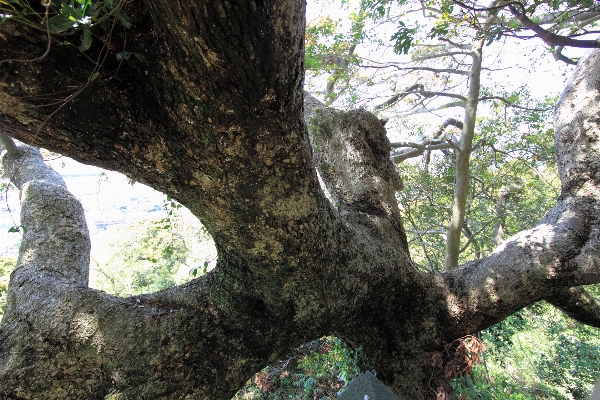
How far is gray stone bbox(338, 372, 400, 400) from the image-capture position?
4.97 ft

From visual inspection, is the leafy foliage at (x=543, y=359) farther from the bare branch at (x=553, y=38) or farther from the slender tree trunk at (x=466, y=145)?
the bare branch at (x=553, y=38)

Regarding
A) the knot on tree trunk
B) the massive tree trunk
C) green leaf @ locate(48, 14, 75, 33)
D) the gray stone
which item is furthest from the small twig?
the gray stone

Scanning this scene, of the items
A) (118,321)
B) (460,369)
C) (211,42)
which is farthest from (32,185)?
(460,369)

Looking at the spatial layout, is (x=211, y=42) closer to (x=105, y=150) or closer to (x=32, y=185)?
(x=105, y=150)

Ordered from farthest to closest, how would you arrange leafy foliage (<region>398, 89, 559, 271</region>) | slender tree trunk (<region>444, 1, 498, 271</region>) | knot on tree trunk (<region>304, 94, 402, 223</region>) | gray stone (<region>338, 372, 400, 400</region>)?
1. leafy foliage (<region>398, 89, 559, 271</region>)
2. slender tree trunk (<region>444, 1, 498, 271</region>)
3. knot on tree trunk (<region>304, 94, 402, 223</region>)
4. gray stone (<region>338, 372, 400, 400</region>)

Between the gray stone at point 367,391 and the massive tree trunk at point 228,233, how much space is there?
419mm

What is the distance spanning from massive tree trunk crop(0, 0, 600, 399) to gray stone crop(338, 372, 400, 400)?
42cm

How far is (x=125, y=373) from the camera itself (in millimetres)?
1641

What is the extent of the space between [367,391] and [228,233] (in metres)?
0.87

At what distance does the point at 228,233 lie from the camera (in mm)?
1667

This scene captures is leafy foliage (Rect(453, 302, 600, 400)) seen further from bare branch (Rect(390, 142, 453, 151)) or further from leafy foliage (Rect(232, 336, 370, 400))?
leafy foliage (Rect(232, 336, 370, 400))

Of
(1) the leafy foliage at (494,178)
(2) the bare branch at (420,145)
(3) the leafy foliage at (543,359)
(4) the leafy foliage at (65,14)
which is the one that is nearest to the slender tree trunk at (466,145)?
(2) the bare branch at (420,145)

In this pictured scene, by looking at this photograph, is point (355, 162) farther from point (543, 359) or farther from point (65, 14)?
point (543, 359)

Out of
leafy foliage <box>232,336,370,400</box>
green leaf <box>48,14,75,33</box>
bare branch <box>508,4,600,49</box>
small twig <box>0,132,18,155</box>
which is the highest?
small twig <box>0,132,18,155</box>
